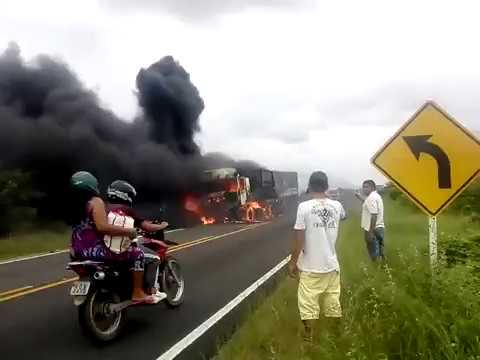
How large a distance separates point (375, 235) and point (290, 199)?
115 feet

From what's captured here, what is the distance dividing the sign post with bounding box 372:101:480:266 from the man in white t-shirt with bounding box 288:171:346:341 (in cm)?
115

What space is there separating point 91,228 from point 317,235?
2.45m

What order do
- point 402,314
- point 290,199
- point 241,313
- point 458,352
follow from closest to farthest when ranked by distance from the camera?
point 458,352, point 402,314, point 241,313, point 290,199

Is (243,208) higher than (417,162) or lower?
lower

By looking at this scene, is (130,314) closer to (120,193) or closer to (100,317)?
(100,317)

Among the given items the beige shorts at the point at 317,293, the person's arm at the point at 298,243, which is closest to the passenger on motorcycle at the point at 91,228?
the person's arm at the point at 298,243

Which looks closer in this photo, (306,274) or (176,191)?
(306,274)

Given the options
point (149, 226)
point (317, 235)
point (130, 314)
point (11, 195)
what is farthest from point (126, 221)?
point (11, 195)

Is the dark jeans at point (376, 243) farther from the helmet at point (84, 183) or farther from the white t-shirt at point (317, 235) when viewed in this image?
the helmet at point (84, 183)

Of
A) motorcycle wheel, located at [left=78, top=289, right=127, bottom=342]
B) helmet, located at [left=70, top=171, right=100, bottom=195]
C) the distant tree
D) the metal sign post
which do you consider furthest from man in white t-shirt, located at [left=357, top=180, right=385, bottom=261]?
the distant tree

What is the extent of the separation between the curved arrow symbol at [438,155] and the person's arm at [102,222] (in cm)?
325

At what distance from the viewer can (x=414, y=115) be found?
649cm

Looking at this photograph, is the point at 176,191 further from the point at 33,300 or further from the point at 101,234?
the point at 101,234

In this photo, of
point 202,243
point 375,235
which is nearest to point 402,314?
point 375,235
